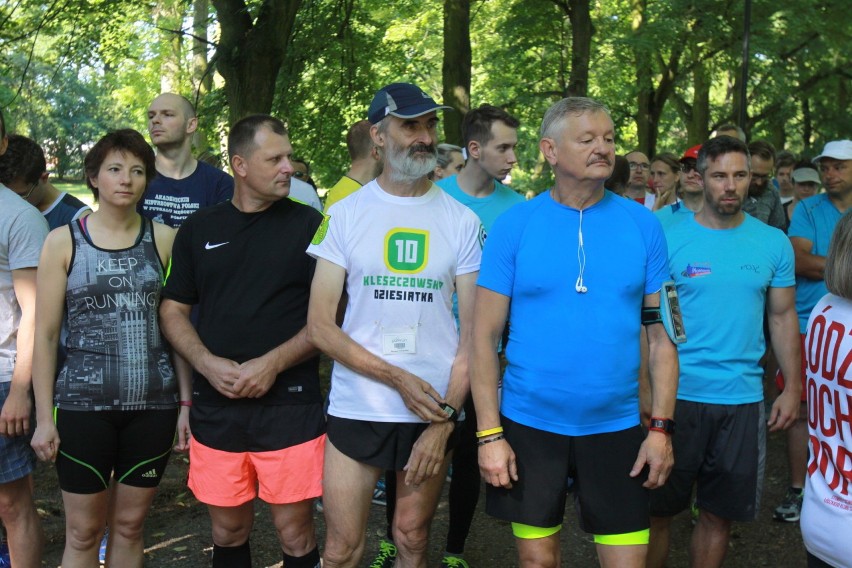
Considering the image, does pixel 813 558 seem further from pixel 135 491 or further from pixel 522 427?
pixel 135 491

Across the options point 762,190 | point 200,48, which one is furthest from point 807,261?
point 200,48

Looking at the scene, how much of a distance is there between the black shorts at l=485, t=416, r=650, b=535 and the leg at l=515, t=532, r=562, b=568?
0.23ft

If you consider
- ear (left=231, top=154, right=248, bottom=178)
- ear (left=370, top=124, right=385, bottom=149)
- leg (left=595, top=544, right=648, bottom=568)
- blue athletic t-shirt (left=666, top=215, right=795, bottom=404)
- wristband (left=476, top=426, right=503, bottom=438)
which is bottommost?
leg (left=595, top=544, right=648, bottom=568)

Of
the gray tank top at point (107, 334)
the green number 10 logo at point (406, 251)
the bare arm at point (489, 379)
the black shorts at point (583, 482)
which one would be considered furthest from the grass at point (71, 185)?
the black shorts at point (583, 482)

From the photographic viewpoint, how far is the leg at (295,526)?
3.92 m

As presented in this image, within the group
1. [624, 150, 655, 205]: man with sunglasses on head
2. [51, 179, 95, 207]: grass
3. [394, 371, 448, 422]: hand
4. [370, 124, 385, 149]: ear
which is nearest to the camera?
[394, 371, 448, 422]: hand

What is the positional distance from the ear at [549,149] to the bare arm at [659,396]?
0.61 metres

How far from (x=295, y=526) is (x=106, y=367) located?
101 centimetres

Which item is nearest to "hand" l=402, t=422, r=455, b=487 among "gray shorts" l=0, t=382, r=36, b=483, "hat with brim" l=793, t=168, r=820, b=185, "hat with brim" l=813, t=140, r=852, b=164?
"gray shorts" l=0, t=382, r=36, b=483

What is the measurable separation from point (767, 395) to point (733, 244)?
185 inches

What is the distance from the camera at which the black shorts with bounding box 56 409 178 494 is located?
3.84m

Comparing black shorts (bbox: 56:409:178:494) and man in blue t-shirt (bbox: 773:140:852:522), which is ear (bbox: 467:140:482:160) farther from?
black shorts (bbox: 56:409:178:494)

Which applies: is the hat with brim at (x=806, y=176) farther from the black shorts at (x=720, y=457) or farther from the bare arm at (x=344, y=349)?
the bare arm at (x=344, y=349)

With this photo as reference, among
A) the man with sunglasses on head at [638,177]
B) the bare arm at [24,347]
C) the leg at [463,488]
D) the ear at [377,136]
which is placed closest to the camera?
Answer: the ear at [377,136]
